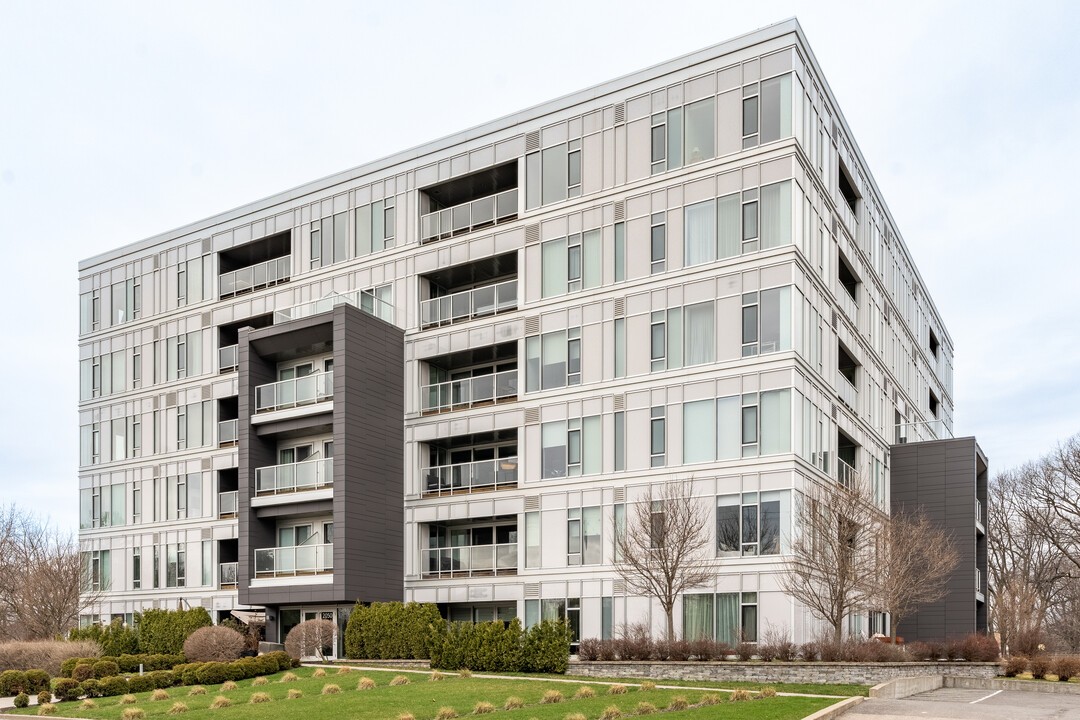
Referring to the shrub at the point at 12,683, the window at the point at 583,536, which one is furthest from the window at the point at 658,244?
the shrub at the point at 12,683

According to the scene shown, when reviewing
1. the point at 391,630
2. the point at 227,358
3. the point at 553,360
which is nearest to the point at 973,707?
the point at 553,360

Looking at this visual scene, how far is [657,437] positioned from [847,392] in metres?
8.81

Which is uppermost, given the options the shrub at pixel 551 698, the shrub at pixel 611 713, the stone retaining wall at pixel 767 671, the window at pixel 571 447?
the window at pixel 571 447

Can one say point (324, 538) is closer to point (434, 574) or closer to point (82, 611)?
point (434, 574)

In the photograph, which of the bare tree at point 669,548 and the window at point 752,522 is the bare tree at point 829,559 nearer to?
the window at point 752,522

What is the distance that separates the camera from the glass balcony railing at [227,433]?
43469 mm

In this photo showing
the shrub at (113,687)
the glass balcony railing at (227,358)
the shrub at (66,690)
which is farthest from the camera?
the glass balcony railing at (227,358)

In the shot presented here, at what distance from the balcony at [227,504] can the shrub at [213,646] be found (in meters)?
9.61

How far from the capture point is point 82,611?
46.3 meters

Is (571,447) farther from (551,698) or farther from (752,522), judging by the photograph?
(551,698)

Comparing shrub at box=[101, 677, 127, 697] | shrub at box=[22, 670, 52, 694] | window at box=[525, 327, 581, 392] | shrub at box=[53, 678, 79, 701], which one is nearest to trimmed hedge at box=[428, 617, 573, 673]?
shrub at box=[101, 677, 127, 697]

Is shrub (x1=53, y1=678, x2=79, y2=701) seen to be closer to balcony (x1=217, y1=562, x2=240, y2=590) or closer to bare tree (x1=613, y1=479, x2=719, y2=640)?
balcony (x1=217, y1=562, x2=240, y2=590)

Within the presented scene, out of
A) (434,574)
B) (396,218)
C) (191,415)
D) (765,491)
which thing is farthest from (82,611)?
(765,491)

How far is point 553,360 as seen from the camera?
36031mm
